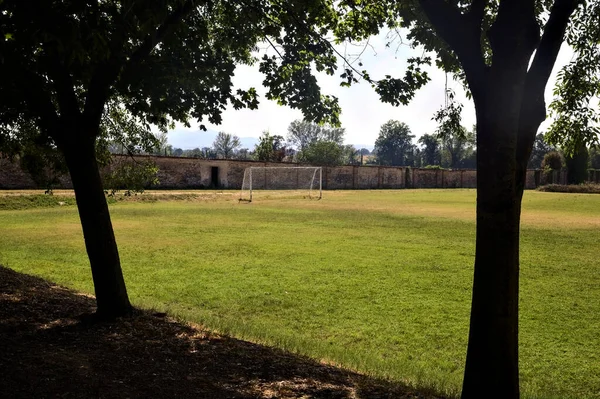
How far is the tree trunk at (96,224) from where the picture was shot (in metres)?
6.09

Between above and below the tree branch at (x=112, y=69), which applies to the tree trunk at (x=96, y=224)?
below

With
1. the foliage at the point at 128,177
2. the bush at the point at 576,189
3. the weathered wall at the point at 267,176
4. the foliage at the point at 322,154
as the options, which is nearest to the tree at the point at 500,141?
the foliage at the point at 128,177

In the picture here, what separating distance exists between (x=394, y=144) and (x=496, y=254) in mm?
136631

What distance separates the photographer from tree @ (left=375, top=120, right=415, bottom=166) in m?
137

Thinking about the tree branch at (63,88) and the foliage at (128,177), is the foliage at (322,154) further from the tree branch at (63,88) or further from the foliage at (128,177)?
the tree branch at (63,88)

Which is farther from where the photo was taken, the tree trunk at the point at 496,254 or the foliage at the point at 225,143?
the foliage at the point at 225,143

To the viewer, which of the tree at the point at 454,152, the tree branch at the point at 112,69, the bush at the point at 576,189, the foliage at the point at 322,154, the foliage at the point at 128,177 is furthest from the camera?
the tree at the point at 454,152

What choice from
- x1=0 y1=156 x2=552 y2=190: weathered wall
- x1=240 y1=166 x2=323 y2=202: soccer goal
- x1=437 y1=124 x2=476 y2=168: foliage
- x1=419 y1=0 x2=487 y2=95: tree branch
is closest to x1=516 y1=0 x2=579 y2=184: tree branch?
x1=419 y1=0 x2=487 y2=95: tree branch

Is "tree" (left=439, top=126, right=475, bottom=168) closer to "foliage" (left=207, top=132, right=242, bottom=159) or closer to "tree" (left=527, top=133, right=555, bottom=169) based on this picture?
"tree" (left=527, top=133, right=555, bottom=169)

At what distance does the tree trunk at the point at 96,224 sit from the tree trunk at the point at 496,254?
4320 mm

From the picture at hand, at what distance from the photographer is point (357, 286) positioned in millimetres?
9727

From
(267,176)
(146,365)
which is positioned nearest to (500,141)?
(146,365)

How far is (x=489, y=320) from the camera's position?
4.01m

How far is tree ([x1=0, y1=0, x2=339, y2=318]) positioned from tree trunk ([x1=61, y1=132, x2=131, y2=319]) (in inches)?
0.5
